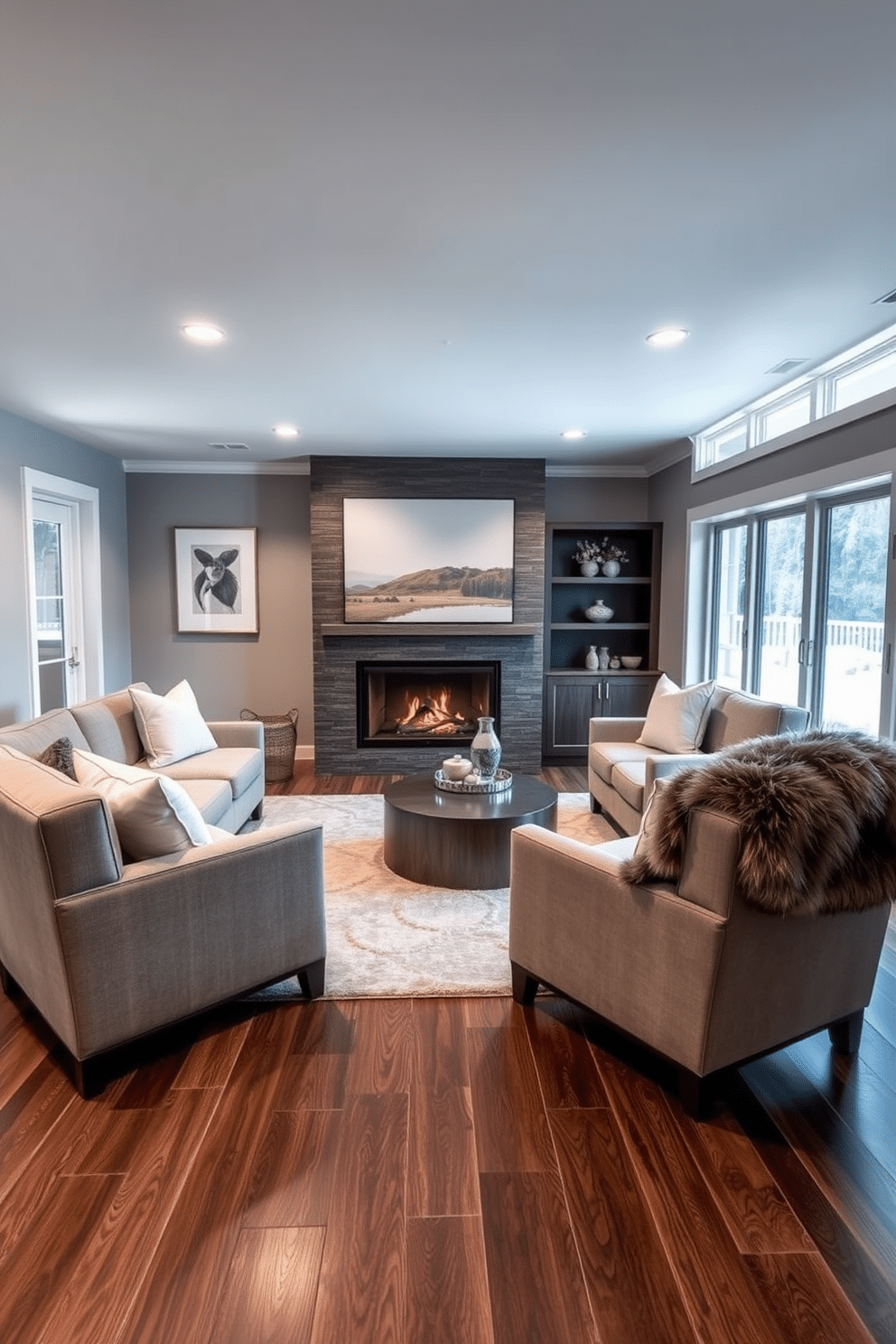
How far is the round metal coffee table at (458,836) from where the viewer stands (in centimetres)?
317

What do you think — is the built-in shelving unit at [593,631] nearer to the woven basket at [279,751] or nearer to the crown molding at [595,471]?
the crown molding at [595,471]

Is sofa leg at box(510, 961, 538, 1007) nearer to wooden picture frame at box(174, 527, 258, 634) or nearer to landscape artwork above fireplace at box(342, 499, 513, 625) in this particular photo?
landscape artwork above fireplace at box(342, 499, 513, 625)

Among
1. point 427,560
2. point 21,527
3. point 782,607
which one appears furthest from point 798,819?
point 21,527

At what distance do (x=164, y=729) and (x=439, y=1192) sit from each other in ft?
9.00

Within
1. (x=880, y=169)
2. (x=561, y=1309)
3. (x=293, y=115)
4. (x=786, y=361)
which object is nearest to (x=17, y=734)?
(x=293, y=115)

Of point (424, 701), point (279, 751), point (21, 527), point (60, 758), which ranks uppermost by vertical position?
point (21, 527)

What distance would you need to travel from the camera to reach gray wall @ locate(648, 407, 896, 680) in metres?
3.18

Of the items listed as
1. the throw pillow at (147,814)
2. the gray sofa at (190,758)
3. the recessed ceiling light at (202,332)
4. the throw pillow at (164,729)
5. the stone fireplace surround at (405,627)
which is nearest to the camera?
the throw pillow at (147,814)

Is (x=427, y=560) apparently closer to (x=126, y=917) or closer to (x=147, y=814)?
(x=147, y=814)

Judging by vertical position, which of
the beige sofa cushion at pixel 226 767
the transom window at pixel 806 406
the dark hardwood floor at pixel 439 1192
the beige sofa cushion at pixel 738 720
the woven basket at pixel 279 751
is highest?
the transom window at pixel 806 406

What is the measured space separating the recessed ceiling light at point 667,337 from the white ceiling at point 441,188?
0.06 m

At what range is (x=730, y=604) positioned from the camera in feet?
16.4

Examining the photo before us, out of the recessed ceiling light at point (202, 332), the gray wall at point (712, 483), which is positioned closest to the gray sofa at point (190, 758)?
the recessed ceiling light at point (202, 332)

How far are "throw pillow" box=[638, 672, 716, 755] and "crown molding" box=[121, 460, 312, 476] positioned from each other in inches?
136
